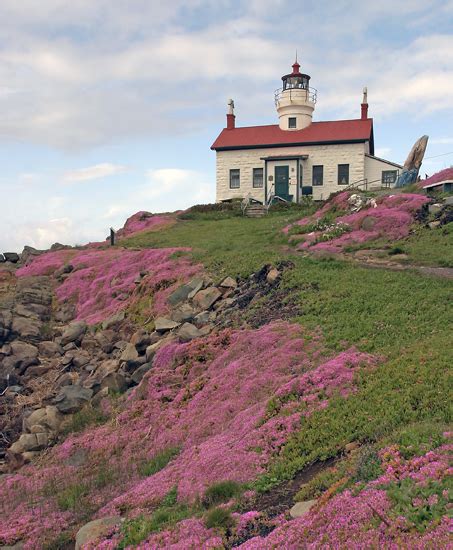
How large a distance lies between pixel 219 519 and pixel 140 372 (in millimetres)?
11072

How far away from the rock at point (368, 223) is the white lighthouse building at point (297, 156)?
24.9 meters

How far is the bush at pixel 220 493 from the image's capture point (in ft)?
36.0

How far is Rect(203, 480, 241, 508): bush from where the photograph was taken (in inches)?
432

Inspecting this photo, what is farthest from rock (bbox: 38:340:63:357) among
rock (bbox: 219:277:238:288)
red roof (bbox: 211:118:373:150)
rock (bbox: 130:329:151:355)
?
red roof (bbox: 211:118:373:150)

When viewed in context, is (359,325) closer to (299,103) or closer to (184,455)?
(184,455)

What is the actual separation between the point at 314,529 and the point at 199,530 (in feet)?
8.02

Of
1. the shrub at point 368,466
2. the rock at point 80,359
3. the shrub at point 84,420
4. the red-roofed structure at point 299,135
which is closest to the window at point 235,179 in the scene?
the red-roofed structure at point 299,135

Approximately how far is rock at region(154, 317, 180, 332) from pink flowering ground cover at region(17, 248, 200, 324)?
223 centimetres

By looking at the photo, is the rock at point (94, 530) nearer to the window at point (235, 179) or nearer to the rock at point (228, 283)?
the rock at point (228, 283)

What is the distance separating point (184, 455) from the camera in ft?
46.4

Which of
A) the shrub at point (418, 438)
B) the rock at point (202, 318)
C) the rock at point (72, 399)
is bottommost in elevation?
the rock at point (72, 399)

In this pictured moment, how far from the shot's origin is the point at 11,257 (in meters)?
48.9

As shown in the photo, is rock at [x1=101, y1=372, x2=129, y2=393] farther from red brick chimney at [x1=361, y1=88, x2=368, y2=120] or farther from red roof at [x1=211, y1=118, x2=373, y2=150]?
red brick chimney at [x1=361, y1=88, x2=368, y2=120]

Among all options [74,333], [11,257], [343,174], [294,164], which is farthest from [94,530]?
[343,174]
